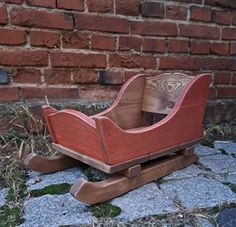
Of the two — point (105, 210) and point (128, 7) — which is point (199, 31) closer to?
point (128, 7)

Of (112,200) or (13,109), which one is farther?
(13,109)

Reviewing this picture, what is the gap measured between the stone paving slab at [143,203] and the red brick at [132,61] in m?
0.80

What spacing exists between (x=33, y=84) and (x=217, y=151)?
1095mm

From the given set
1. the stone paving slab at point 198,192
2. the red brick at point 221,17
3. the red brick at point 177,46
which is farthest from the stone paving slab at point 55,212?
the red brick at point 221,17

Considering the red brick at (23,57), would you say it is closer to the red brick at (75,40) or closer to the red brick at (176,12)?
the red brick at (75,40)

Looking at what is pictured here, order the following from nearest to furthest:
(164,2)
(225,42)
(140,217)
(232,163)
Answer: (140,217) < (232,163) < (164,2) < (225,42)

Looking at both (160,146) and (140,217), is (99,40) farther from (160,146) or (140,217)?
(140,217)

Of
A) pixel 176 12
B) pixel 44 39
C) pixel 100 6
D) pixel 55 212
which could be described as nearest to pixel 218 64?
pixel 176 12

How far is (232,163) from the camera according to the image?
1447 mm

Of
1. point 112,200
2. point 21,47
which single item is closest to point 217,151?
point 112,200

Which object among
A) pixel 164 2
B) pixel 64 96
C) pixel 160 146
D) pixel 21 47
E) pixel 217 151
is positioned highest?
pixel 164 2

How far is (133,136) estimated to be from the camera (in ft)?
3.59

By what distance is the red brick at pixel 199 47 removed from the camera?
1874 millimetres

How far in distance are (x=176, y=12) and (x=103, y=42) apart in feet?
1.74
